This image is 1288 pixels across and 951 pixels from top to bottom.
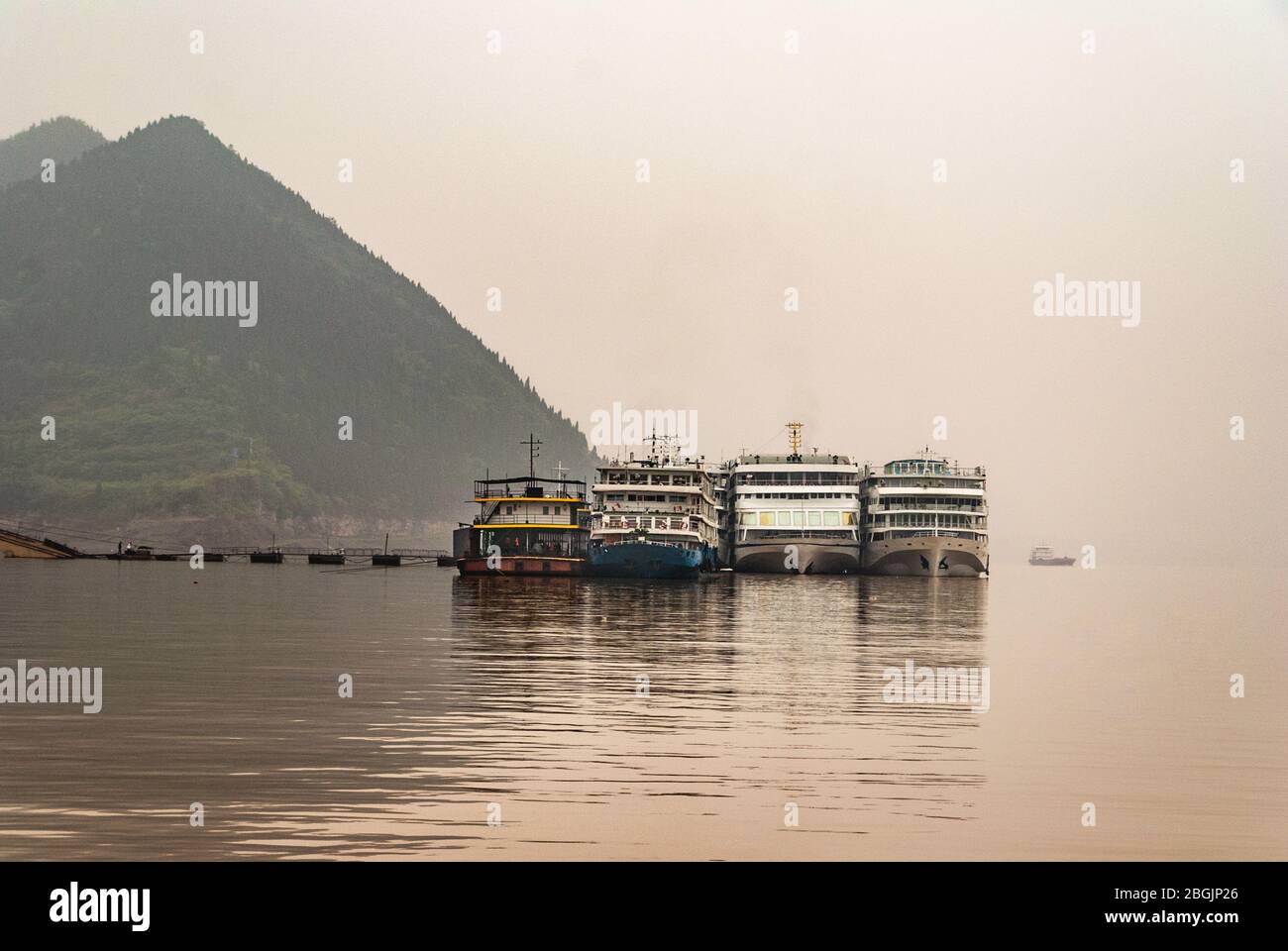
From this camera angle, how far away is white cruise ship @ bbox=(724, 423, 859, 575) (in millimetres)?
156625

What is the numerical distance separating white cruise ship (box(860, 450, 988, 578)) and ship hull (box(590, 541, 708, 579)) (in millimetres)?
35492

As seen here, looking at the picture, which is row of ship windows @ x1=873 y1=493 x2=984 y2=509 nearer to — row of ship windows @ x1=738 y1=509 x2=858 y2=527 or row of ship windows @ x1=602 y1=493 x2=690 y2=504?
row of ship windows @ x1=738 y1=509 x2=858 y2=527

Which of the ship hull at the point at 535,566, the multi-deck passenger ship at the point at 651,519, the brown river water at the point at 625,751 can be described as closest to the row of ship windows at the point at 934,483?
the multi-deck passenger ship at the point at 651,519

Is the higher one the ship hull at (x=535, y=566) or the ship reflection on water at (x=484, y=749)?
the ship reflection on water at (x=484, y=749)

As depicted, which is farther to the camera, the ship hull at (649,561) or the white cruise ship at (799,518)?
the white cruise ship at (799,518)

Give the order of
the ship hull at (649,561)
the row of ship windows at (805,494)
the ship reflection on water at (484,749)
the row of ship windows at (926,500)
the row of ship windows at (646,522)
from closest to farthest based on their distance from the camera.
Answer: the ship reflection on water at (484,749), the ship hull at (649,561), the row of ship windows at (646,522), the row of ship windows at (926,500), the row of ship windows at (805,494)

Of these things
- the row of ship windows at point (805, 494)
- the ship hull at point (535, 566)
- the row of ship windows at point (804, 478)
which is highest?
the row of ship windows at point (804, 478)

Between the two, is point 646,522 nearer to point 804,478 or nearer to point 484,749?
point 804,478

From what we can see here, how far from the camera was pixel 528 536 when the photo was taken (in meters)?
146

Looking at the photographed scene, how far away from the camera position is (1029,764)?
23422 millimetres

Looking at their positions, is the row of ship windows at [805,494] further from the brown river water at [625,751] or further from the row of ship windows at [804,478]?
the brown river water at [625,751]

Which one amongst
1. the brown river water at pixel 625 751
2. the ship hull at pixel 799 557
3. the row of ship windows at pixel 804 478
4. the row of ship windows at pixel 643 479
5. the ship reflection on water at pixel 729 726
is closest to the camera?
the brown river water at pixel 625 751

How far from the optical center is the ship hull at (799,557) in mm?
155500
